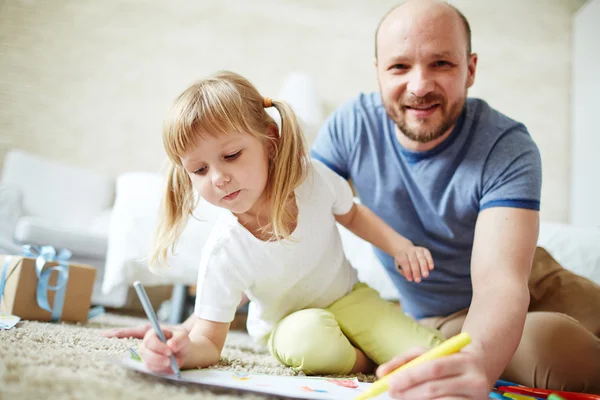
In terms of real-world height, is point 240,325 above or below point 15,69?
below

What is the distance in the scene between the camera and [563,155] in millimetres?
2893

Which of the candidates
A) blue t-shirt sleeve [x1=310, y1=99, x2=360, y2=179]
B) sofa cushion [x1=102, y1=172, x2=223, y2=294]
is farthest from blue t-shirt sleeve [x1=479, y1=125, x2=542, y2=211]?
sofa cushion [x1=102, y1=172, x2=223, y2=294]

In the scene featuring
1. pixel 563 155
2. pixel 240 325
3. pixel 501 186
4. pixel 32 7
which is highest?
pixel 32 7

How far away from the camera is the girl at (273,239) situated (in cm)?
83

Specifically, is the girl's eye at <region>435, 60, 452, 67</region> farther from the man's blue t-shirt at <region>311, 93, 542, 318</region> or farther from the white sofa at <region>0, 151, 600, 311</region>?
the white sofa at <region>0, 151, 600, 311</region>

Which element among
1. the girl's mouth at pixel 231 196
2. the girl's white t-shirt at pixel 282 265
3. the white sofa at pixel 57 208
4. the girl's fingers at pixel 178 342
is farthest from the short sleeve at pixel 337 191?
the white sofa at pixel 57 208

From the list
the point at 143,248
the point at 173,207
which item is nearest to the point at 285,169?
the point at 173,207

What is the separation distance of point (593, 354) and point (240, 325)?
137cm

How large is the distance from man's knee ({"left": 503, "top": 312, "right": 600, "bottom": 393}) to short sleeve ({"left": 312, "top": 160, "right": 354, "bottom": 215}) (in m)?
0.42

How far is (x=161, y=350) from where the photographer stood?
0.62m

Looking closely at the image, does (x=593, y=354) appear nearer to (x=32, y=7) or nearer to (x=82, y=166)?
(x=82, y=166)

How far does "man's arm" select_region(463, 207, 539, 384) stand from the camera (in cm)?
66

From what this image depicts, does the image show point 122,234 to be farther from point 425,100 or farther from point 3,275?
point 425,100

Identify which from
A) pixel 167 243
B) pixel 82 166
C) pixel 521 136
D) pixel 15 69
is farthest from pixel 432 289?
pixel 15 69
